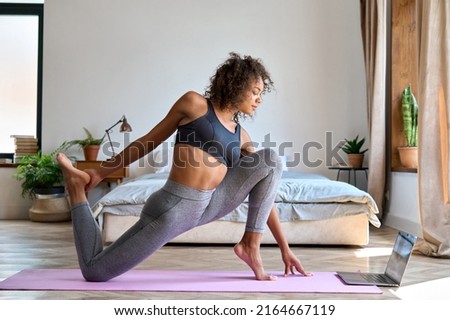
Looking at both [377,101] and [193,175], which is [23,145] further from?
[193,175]

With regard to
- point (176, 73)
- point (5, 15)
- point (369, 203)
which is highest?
point (5, 15)

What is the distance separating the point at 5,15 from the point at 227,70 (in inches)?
185

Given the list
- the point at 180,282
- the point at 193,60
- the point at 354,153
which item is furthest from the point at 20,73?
the point at 180,282

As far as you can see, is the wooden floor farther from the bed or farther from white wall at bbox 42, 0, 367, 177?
white wall at bbox 42, 0, 367, 177

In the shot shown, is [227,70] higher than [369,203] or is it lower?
higher

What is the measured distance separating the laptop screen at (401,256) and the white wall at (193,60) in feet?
10.9

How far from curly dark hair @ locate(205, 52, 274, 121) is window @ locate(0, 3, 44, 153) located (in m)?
4.28

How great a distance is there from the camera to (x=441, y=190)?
3197 mm

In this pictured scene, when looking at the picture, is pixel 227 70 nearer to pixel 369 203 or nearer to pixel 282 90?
pixel 369 203

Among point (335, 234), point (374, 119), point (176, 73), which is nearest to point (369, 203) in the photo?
point (335, 234)

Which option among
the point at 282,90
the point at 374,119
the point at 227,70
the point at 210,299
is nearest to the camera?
the point at 210,299

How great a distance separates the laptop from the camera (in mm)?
2148

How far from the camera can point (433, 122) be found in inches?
129
